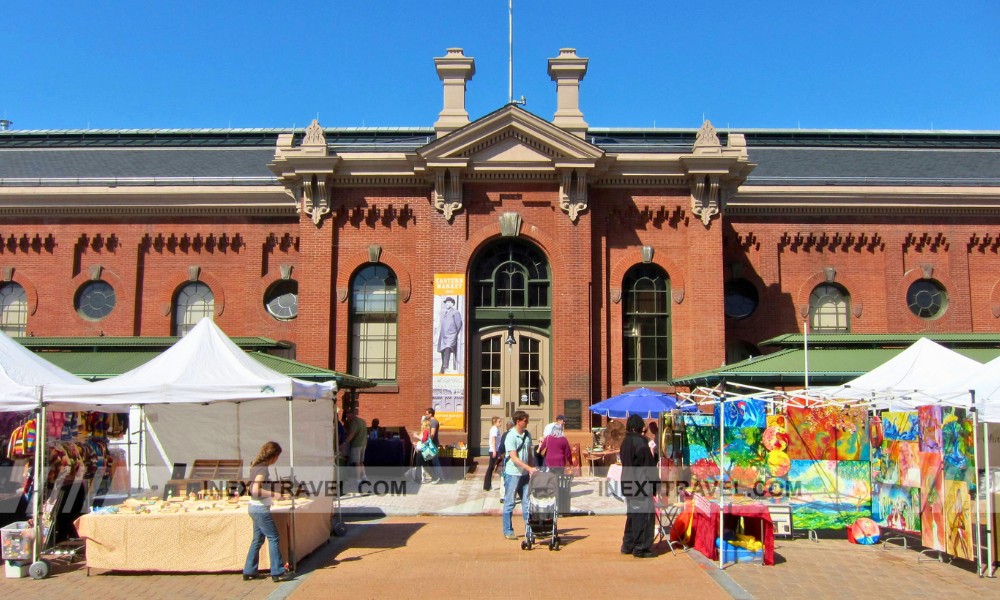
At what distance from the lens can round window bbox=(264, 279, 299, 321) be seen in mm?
25484

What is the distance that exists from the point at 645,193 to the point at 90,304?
15951 millimetres

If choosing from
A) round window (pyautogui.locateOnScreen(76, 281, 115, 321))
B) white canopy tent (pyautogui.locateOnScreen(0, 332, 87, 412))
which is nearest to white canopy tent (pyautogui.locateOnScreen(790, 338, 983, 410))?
white canopy tent (pyautogui.locateOnScreen(0, 332, 87, 412))

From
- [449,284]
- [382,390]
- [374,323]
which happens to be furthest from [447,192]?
[382,390]

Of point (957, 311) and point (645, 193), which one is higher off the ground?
point (645, 193)

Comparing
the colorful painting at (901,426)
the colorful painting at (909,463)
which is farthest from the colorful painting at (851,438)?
the colorful painting at (909,463)

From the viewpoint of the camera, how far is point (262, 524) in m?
10.7

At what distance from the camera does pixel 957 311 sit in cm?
2553

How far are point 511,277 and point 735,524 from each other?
39.9 ft

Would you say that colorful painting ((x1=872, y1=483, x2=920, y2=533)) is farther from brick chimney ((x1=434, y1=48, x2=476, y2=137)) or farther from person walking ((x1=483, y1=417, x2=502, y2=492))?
brick chimney ((x1=434, y1=48, x2=476, y2=137))

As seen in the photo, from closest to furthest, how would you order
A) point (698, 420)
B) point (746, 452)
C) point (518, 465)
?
point (518, 465)
point (746, 452)
point (698, 420)

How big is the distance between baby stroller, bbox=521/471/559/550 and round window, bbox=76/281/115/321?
57.3ft

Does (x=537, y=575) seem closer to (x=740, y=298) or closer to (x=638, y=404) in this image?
(x=638, y=404)

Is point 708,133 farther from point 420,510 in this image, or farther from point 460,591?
point 460,591

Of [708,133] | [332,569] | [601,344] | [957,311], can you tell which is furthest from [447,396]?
[957,311]
